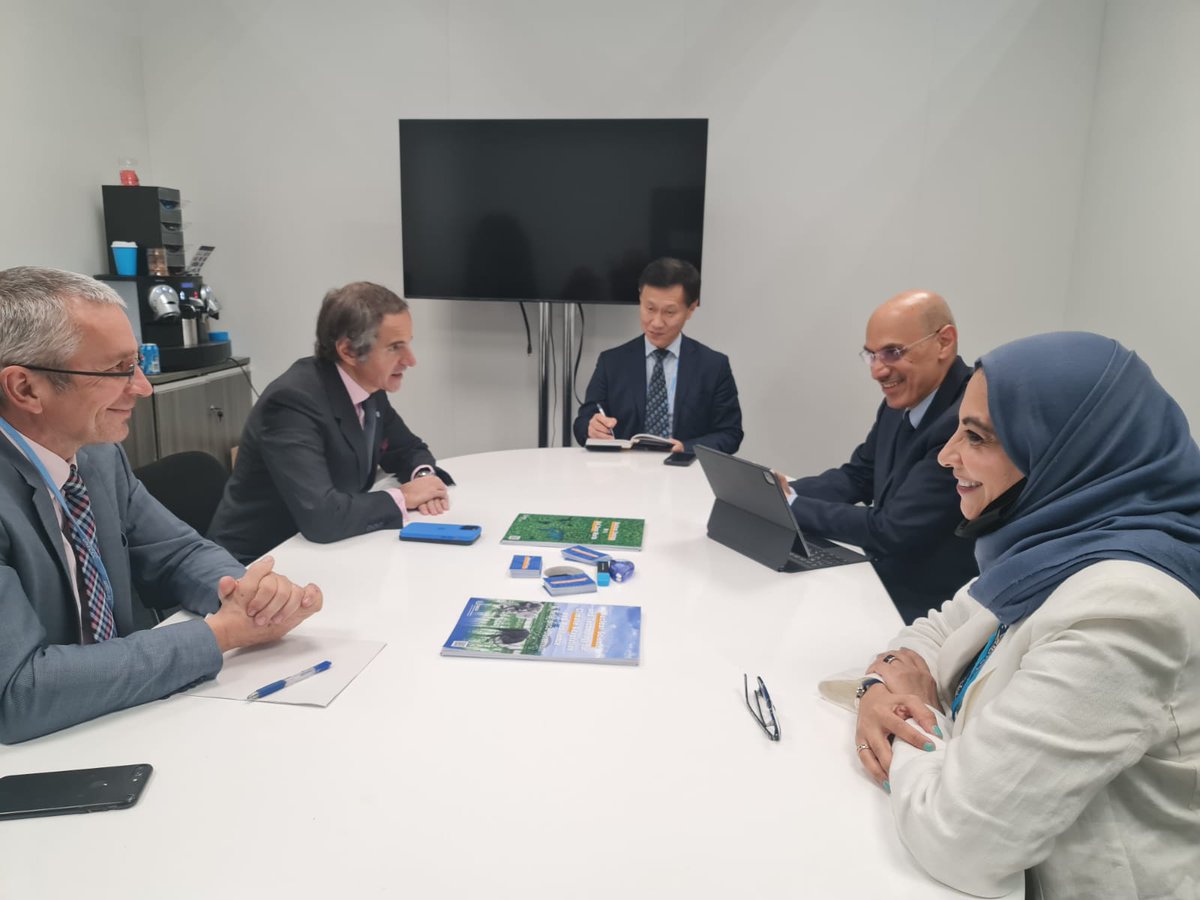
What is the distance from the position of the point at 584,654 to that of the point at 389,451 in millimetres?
1589

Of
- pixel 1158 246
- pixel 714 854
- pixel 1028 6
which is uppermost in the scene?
pixel 1028 6

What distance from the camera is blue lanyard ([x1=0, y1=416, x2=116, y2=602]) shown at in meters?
1.25

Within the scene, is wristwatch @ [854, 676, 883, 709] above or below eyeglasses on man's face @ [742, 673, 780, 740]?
above

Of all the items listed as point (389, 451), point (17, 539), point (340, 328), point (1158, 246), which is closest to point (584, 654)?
point (17, 539)

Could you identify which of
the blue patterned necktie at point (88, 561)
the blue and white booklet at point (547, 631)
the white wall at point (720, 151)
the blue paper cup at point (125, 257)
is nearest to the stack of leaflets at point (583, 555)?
the blue and white booklet at point (547, 631)

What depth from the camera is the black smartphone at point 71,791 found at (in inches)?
37.5

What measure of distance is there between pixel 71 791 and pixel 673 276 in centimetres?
272

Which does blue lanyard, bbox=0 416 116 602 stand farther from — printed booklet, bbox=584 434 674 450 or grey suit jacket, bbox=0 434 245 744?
printed booklet, bbox=584 434 674 450

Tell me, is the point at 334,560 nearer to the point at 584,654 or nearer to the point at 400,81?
the point at 584,654

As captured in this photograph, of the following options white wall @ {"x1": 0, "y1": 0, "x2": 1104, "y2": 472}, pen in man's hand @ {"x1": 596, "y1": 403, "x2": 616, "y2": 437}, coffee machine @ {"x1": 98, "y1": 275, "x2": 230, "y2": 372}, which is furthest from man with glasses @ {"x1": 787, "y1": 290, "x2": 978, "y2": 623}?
coffee machine @ {"x1": 98, "y1": 275, "x2": 230, "y2": 372}

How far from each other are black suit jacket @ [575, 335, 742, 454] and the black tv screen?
18.0 inches

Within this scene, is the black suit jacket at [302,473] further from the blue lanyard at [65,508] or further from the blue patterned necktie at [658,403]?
the blue patterned necktie at [658,403]

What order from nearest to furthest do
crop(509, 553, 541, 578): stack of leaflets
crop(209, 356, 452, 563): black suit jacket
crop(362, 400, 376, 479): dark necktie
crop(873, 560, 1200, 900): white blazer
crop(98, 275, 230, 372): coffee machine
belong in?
crop(873, 560, 1200, 900): white blazer < crop(509, 553, 541, 578): stack of leaflets < crop(209, 356, 452, 563): black suit jacket < crop(362, 400, 376, 479): dark necktie < crop(98, 275, 230, 372): coffee machine

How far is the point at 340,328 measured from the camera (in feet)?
7.20
